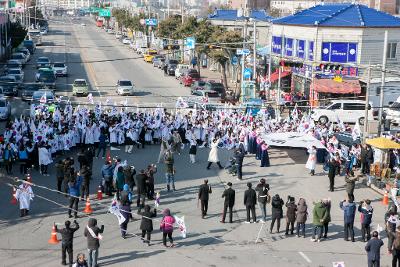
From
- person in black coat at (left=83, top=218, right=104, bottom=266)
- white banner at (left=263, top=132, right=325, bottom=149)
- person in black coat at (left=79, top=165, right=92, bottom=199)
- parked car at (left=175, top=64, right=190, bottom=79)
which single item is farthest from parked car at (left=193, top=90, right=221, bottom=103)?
person in black coat at (left=83, top=218, right=104, bottom=266)

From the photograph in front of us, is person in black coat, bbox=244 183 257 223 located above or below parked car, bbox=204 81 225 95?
below

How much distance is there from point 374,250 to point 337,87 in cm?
2938

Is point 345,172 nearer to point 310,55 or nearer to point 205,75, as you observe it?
point 310,55

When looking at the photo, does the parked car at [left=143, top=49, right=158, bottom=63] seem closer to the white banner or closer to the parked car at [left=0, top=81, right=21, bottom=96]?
the parked car at [left=0, top=81, right=21, bottom=96]

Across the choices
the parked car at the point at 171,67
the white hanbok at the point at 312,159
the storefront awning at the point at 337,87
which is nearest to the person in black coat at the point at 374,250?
the white hanbok at the point at 312,159

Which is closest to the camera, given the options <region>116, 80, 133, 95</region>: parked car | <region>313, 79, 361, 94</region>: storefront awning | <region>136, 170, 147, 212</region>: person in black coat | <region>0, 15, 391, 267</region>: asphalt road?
<region>0, 15, 391, 267</region>: asphalt road

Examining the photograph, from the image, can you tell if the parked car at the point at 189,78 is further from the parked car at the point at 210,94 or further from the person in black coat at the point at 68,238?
the person in black coat at the point at 68,238

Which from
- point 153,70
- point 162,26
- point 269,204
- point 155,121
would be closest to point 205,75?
point 153,70

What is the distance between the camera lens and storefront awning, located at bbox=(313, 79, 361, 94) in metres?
43.9

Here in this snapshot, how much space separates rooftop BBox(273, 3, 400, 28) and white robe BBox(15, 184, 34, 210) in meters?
32.2

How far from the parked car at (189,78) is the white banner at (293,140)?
29.8 meters

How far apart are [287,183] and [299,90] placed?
2617 cm

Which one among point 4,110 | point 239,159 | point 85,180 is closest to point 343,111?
point 239,159

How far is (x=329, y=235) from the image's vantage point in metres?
19.4
